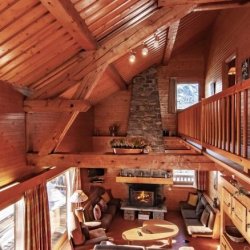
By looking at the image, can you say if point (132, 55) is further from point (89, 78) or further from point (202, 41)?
point (202, 41)

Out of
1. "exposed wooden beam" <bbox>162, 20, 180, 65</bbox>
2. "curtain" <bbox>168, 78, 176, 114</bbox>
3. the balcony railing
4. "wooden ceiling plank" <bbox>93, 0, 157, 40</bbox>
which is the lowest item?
the balcony railing

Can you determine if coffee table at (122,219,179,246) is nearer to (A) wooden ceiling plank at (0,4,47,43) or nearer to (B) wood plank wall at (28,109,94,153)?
(B) wood plank wall at (28,109,94,153)

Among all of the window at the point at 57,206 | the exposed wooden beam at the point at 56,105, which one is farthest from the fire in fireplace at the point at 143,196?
the exposed wooden beam at the point at 56,105

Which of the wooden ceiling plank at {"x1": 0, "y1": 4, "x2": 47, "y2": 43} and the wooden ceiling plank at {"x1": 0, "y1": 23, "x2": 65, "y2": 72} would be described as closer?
the wooden ceiling plank at {"x1": 0, "y1": 4, "x2": 47, "y2": 43}

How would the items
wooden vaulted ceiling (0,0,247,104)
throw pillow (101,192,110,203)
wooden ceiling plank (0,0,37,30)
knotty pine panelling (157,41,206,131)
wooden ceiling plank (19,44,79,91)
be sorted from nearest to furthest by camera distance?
wooden ceiling plank (0,0,37,30)
wooden vaulted ceiling (0,0,247,104)
wooden ceiling plank (19,44,79,91)
throw pillow (101,192,110,203)
knotty pine panelling (157,41,206,131)

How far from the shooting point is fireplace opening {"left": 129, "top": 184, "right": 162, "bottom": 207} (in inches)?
393

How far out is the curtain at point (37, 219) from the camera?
527cm

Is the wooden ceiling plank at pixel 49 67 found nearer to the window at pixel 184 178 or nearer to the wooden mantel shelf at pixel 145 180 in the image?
the wooden mantel shelf at pixel 145 180

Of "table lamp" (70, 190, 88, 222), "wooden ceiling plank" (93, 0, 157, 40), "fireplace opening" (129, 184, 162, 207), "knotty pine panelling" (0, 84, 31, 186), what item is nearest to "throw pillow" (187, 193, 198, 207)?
"fireplace opening" (129, 184, 162, 207)

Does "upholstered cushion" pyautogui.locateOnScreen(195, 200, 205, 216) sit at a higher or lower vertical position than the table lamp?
lower

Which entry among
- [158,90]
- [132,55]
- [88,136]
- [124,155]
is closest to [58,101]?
[124,155]

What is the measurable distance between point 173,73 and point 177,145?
268 centimetres

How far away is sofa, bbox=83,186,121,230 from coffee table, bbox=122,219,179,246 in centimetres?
129

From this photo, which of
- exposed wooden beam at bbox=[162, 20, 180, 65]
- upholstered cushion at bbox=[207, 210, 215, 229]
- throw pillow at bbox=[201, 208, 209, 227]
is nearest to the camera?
exposed wooden beam at bbox=[162, 20, 180, 65]
